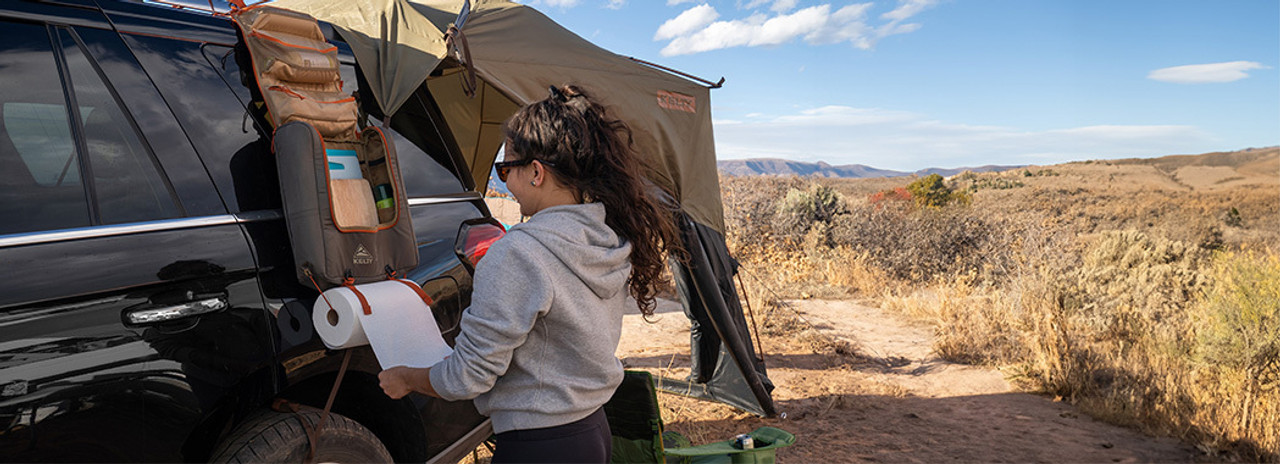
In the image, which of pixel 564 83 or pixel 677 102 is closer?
pixel 564 83

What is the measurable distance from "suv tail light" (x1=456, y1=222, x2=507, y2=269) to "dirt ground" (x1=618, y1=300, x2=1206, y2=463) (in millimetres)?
2684

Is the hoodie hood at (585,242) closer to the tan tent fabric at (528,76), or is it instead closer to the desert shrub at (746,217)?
the tan tent fabric at (528,76)

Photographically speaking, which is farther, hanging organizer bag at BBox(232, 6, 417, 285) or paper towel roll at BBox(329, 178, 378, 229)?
paper towel roll at BBox(329, 178, 378, 229)

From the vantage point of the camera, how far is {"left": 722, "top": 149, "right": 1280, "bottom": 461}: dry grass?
17.0 ft

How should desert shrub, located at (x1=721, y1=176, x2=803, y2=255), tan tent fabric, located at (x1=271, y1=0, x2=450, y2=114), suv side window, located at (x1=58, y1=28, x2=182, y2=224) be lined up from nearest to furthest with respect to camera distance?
suv side window, located at (x1=58, y1=28, x2=182, y2=224)
tan tent fabric, located at (x1=271, y1=0, x2=450, y2=114)
desert shrub, located at (x1=721, y1=176, x2=803, y2=255)

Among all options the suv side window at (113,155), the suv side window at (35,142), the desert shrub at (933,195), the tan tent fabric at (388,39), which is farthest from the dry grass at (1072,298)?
the suv side window at (35,142)

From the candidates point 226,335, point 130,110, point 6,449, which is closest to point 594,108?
point 226,335

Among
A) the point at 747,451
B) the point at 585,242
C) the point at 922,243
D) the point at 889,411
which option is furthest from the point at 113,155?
the point at 922,243

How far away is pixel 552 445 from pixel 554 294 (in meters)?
0.36

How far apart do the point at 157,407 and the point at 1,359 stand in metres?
0.34

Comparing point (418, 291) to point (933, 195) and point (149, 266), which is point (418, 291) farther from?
point (933, 195)

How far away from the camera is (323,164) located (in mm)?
2336

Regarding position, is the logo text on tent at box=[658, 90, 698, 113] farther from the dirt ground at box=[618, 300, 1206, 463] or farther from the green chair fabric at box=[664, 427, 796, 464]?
the green chair fabric at box=[664, 427, 796, 464]

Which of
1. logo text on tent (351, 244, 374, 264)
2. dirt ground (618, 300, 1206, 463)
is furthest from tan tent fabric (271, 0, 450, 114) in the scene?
dirt ground (618, 300, 1206, 463)
